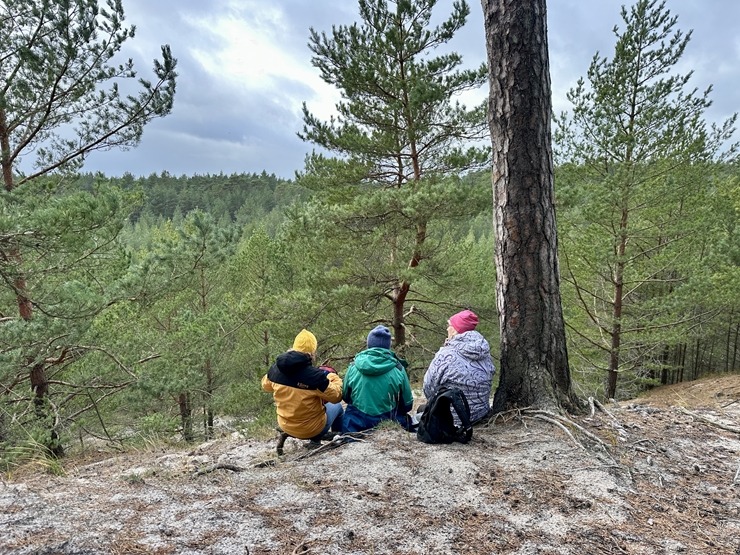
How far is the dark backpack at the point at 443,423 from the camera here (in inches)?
131

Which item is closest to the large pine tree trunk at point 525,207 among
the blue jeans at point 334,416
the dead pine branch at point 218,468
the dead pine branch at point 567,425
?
the dead pine branch at point 567,425

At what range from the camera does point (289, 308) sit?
859 cm

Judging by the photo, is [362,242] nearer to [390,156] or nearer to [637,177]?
[390,156]

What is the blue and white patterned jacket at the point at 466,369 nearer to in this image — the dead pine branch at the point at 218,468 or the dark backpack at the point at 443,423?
the dark backpack at the point at 443,423

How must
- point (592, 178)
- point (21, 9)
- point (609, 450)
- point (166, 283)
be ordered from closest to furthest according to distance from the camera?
point (609, 450) < point (21, 9) < point (166, 283) < point (592, 178)

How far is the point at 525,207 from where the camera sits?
366 centimetres

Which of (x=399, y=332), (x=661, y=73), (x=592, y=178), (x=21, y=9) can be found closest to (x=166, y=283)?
(x=21, y=9)

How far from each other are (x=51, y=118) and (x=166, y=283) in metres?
2.74

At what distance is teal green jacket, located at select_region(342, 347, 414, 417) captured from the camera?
387 cm

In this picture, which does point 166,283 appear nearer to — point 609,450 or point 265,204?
point 609,450

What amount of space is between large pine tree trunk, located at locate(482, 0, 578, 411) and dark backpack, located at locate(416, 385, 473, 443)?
0.66 meters

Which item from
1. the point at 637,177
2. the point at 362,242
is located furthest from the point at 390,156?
the point at 637,177

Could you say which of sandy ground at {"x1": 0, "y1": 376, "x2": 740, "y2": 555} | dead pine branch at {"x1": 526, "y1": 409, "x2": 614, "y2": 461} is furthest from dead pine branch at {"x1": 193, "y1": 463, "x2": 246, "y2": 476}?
dead pine branch at {"x1": 526, "y1": 409, "x2": 614, "y2": 461}

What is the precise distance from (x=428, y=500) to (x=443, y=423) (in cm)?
100
